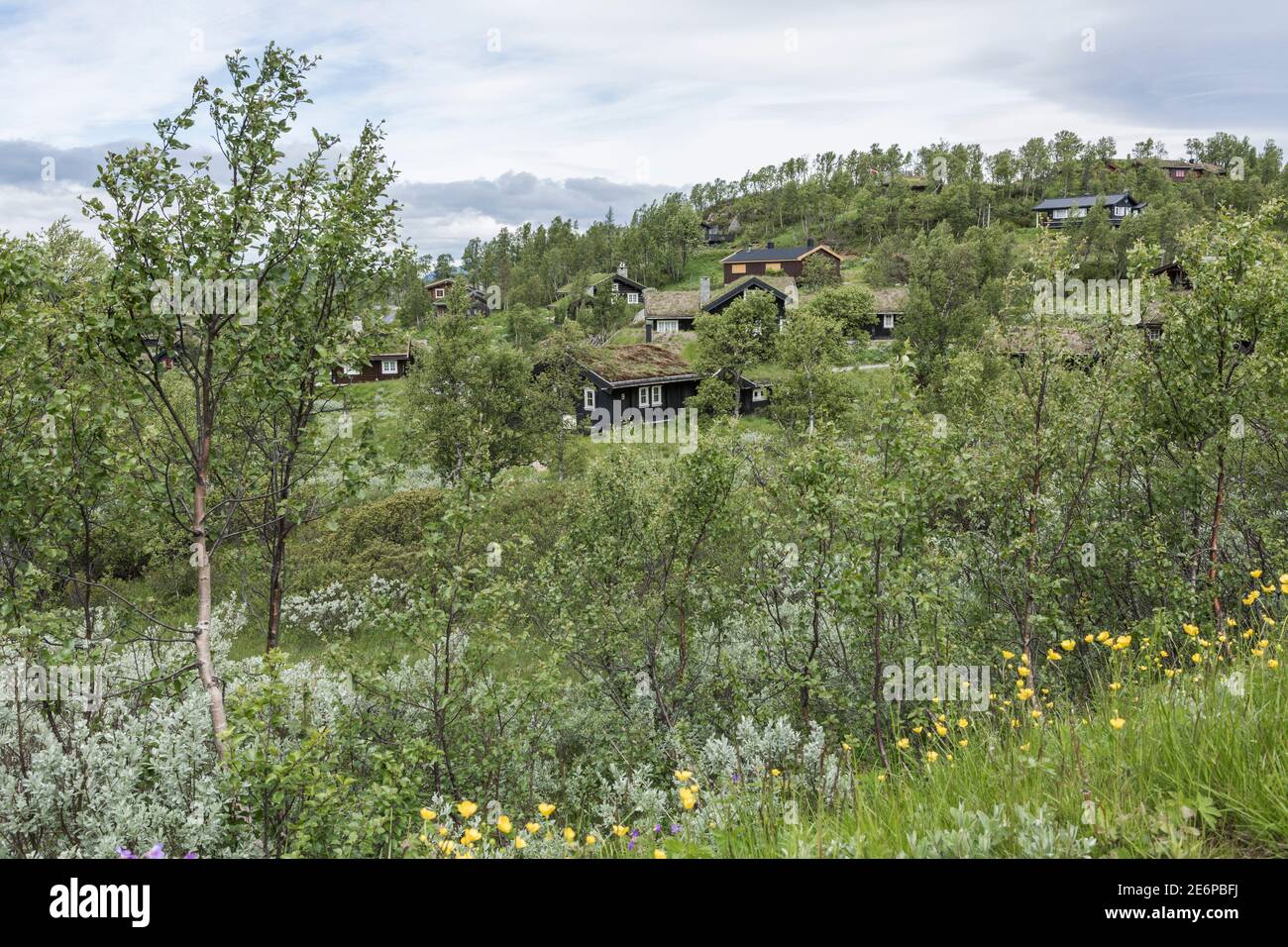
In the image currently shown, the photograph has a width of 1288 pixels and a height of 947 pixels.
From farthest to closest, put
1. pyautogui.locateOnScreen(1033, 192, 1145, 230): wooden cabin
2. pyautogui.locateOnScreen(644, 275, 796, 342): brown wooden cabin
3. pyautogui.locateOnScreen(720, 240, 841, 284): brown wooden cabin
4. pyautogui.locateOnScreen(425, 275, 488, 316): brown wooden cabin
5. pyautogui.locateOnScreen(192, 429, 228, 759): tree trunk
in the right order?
pyautogui.locateOnScreen(1033, 192, 1145, 230): wooden cabin → pyautogui.locateOnScreen(425, 275, 488, 316): brown wooden cabin → pyautogui.locateOnScreen(720, 240, 841, 284): brown wooden cabin → pyautogui.locateOnScreen(644, 275, 796, 342): brown wooden cabin → pyautogui.locateOnScreen(192, 429, 228, 759): tree trunk

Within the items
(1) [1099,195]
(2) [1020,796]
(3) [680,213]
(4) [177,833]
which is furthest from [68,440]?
(1) [1099,195]

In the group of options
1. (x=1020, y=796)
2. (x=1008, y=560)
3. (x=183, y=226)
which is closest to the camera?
Result: (x=1020, y=796)

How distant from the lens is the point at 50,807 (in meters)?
7.68

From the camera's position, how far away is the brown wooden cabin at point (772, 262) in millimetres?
97438

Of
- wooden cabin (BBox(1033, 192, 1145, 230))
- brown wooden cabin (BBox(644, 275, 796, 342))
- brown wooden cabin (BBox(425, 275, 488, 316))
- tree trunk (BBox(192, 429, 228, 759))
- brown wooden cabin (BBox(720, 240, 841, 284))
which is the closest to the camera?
tree trunk (BBox(192, 429, 228, 759))

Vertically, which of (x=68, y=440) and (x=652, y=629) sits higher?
(x=68, y=440)

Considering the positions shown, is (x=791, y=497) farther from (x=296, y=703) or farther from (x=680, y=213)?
(x=680, y=213)

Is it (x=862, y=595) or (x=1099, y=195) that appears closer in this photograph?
(x=862, y=595)

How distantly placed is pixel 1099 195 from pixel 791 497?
122 metres

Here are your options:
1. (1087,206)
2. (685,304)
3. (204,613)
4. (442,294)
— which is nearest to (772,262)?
(685,304)

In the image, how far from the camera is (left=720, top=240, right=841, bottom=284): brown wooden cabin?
97.4 metres

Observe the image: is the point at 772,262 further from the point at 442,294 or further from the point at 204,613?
the point at 204,613

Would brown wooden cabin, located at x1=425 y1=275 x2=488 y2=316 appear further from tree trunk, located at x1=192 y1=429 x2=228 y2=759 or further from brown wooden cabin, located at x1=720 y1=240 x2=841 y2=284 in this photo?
tree trunk, located at x1=192 y1=429 x2=228 y2=759

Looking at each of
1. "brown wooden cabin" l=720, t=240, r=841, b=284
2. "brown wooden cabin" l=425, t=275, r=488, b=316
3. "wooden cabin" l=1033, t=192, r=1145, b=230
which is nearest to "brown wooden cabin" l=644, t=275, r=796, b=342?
"brown wooden cabin" l=720, t=240, r=841, b=284
